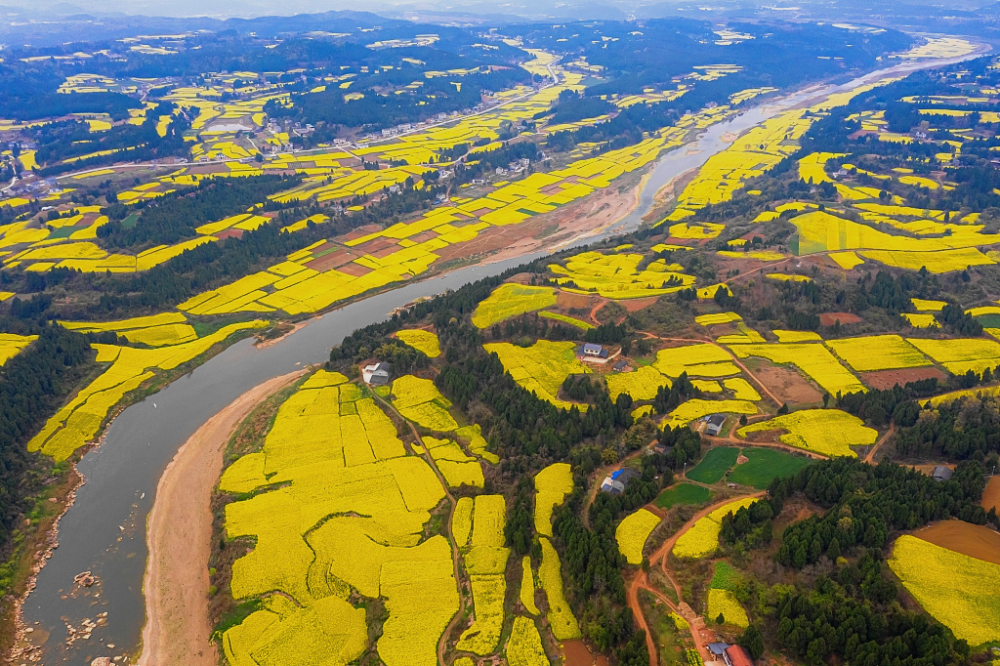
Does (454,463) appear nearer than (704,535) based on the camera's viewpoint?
No

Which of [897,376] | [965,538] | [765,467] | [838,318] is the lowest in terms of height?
[897,376]

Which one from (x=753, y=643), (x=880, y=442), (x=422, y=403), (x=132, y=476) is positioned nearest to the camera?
(x=753, y=643)

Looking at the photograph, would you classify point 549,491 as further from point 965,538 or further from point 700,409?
point 965,538

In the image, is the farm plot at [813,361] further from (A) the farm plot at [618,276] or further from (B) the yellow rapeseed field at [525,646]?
(B) the yellow rapeseed field at [525,646]

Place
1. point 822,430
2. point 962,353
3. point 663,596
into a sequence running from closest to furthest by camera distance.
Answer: point 663,596 < point 822,430 < point 962,353

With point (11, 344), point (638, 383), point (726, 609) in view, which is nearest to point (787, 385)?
point (638, 383)

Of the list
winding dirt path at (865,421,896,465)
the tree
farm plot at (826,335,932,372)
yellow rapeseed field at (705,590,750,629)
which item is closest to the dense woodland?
yellow rapeseed field at (705,590,750,629)

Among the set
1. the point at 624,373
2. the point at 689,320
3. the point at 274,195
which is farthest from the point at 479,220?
the point at 624,373

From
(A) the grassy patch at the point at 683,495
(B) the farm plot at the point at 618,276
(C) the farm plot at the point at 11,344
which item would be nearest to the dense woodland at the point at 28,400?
(C) the farm plot at the point at 11,344
